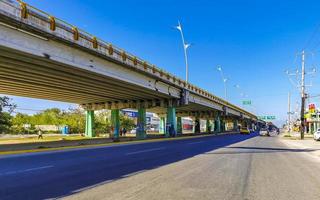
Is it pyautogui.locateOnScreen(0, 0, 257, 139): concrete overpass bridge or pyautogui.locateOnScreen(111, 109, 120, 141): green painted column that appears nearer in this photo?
pyautogui.locateOnScreen(0, 0, 257, 139): concrete overpass bridge

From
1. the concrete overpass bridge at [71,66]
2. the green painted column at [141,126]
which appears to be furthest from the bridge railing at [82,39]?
the green painted column at [141,126]

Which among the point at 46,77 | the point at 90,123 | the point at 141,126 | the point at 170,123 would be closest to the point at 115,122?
the point at 141,126

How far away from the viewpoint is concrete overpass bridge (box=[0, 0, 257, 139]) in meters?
20.2

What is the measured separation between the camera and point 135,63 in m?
35.0

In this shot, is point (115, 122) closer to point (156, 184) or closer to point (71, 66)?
point (71, 66)

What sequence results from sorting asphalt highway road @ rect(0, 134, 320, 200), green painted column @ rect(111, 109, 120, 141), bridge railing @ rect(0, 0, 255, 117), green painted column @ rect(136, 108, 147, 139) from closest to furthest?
1. asphalt highway road @ rect(0, 134, 320, 200)
2. bridge railing @ rect(0, 0, 255, 117)
3. green painted column @ rect(136, 108, 147, 139)
4. green painted column @ rect(111, 109, 120, 141)

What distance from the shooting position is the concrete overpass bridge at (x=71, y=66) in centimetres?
2019

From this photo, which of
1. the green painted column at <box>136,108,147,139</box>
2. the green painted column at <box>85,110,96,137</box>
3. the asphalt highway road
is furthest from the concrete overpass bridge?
the asphalt highway road

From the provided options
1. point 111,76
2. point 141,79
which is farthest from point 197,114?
point 111,76

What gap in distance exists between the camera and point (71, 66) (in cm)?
2503

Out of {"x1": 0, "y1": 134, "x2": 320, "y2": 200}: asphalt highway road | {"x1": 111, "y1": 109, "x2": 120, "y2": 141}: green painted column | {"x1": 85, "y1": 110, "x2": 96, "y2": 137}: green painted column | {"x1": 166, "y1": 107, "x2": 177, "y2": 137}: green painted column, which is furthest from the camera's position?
{"x1": 85, "y1": 110, "x2": 96, "y2": 137}: green painted column

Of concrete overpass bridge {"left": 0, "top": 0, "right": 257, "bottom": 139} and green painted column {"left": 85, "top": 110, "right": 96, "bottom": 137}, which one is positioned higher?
concrete overpass bridge {"left": 0, "top": 0, "right": 257, "bottom": 139}

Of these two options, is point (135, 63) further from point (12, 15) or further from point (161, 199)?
point (161, 199)

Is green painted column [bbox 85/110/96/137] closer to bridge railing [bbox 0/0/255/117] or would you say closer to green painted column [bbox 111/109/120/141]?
green painted column [bbox 111/109/120/141]
